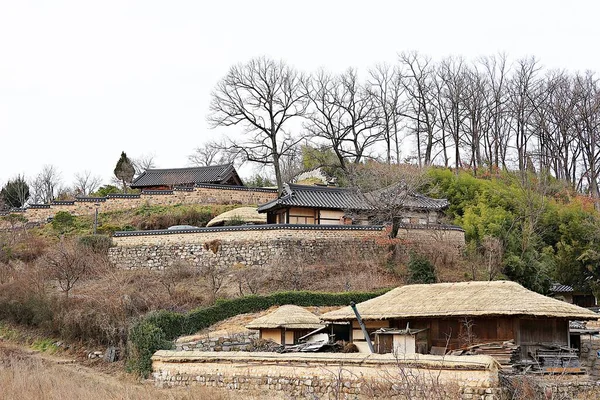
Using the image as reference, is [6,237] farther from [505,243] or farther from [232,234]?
[505,243]

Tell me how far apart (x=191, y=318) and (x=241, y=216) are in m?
13.1

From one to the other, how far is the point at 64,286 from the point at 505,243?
58.6 ft

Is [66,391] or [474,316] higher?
[474,316]

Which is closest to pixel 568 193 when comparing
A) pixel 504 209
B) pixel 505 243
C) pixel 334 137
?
pixel 504 209

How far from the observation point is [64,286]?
30.4 meters

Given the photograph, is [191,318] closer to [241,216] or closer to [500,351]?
[500,351]

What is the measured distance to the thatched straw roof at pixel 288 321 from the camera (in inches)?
923

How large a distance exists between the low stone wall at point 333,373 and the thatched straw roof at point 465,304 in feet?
11.1

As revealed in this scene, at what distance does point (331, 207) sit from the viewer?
36000mm

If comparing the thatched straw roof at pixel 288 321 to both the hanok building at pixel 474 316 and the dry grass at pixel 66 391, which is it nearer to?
the hanok building at pixel 474 316

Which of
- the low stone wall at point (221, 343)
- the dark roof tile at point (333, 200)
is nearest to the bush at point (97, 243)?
the dark roof tile at point (333, 200)

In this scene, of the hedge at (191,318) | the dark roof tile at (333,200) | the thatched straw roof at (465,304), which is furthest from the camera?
the dark roof tile at (333,200)

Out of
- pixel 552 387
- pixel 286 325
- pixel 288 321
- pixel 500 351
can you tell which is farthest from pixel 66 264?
pixel 552 387

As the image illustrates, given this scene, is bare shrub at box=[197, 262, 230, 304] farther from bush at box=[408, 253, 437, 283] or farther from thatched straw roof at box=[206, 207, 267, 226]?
bush at box=[408, 253, 437, 283]
